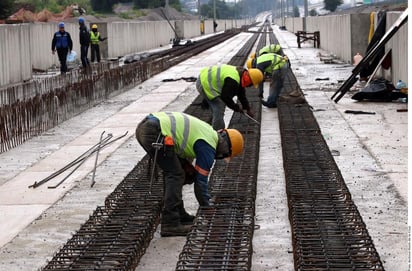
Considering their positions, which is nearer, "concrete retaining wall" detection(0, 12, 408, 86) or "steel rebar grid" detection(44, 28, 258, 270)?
"steel rebar grid" detection(44, 28, 258, 270)

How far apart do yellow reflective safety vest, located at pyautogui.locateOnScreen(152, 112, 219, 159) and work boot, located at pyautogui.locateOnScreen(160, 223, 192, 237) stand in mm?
823

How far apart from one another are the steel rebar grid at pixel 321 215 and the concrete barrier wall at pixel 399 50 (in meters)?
6.92

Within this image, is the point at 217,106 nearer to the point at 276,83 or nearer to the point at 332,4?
the point at 276,83

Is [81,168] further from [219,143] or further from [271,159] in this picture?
[219,143]

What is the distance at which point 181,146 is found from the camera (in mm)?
7680

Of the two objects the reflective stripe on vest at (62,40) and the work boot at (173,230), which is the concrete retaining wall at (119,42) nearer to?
the reflective stripe on vest at (62,40)

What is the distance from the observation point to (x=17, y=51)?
2553 cm

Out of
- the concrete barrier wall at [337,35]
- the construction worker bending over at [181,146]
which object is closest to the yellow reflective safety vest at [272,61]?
the construction worker bending over at [181,146]

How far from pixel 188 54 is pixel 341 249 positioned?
35846 mm

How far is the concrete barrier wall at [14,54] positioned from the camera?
24.0 metres

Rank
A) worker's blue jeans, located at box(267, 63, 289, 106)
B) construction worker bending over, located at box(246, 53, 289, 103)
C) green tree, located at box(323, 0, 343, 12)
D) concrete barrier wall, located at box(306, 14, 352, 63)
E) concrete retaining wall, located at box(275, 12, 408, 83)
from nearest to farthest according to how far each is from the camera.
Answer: construction worker bending over, located at box(246, 53, 289, 103) < worker's blue jeans, located at box(267, 63, 289, 106) < concrete retaining wall, located at box(275, 12, 408, 83) < concrete barrier wall, located at box(306, 14, 352, 63) < green tree, located at box(323, 0, 343, 12)

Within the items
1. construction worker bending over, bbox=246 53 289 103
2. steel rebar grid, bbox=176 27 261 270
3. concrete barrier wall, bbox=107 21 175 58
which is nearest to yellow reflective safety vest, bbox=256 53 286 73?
construction worker bending over, bbox=246 53 289 103

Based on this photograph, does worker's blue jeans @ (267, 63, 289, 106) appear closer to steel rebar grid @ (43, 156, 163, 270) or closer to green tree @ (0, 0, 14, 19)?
steel rebar grid @ (43, 156, 163, 270)

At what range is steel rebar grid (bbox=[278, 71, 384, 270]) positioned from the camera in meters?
6.89
